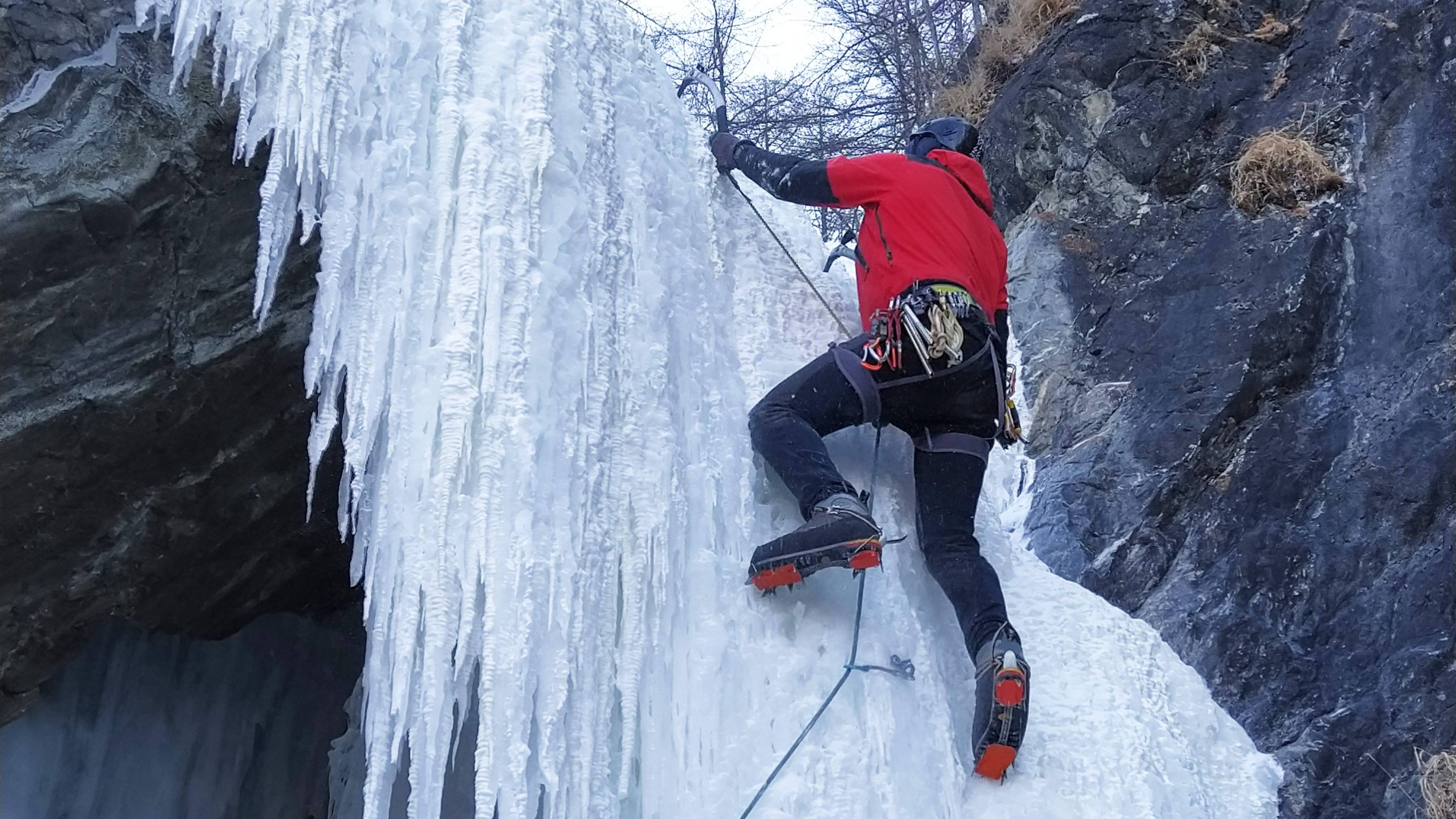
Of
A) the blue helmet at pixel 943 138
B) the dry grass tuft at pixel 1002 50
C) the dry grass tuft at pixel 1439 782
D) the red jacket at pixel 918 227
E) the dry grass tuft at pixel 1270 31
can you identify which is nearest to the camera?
the red jacket at pixel 918 227

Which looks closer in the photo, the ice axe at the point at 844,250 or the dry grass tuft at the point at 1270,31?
the ice axe at the point at 844,250

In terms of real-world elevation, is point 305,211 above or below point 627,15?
below

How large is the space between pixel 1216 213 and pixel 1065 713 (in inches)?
119

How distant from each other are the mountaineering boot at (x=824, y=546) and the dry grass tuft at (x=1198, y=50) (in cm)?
415

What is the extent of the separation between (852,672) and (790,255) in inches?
65.4

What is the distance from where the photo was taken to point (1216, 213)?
5.39 meters

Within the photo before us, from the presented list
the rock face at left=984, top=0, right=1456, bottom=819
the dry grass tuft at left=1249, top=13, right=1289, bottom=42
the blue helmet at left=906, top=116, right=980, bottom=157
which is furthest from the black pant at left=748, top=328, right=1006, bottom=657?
the dry grass tuft at left=1249, top=13, right=1289, bottom=42

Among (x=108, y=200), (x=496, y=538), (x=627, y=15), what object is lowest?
(x=496, y=538)

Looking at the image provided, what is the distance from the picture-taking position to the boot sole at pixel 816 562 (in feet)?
9.26

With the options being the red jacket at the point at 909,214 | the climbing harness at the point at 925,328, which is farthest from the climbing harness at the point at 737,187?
the climbing harness at the point at 925,328

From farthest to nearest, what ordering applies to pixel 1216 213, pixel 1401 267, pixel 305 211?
pixel 1216 213 < pixel 1401 267 < pixel 305 211

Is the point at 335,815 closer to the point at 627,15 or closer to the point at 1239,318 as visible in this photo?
the point at 627,15

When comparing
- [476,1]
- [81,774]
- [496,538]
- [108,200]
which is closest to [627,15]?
[476,1]

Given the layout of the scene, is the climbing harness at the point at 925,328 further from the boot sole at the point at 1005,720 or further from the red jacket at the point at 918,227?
the boot sole at the point at 1005,720
